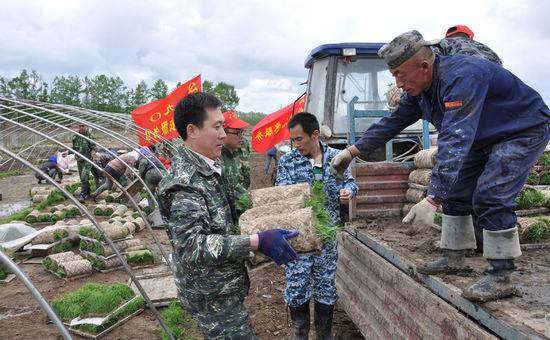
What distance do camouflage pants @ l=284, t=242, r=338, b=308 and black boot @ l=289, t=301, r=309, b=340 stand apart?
0.18 feet

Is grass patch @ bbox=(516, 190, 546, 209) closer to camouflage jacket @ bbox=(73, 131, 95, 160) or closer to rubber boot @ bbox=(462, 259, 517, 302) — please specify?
rubber boot @ bbox=(462, 259, 517, 302)

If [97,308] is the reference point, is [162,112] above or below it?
above

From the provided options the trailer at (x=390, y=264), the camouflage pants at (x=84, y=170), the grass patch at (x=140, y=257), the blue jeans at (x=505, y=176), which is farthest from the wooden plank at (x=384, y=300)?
the camouflage pants at (x=84, y=170)

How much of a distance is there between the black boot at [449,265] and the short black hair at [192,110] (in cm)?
161

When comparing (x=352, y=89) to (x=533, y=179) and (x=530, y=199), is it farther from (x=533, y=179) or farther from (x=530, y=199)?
(x=530, y=199)

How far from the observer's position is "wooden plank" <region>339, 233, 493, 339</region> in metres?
2.13

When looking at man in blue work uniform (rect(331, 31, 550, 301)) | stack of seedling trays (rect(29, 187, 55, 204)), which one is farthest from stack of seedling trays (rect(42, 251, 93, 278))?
stack of seedling trays (rect(29, 187, 55, 204))

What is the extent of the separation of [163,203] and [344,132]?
15.1 feet

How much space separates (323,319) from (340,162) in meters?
1.39

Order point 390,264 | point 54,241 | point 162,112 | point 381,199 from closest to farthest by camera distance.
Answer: point 390,264, point 381,199, point 54,241, point 162,112

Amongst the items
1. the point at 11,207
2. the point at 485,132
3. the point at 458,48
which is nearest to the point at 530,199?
the point at 485,132

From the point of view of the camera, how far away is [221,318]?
2.10m

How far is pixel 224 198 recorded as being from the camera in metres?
2.18

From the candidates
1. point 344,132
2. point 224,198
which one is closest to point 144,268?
point 344,132
